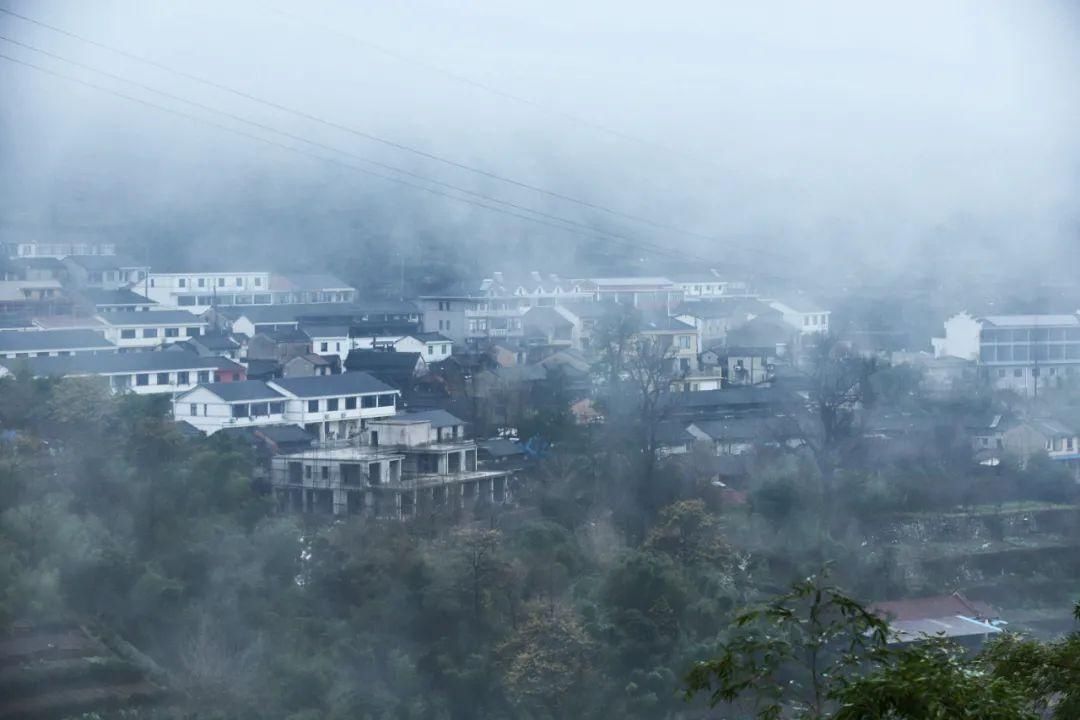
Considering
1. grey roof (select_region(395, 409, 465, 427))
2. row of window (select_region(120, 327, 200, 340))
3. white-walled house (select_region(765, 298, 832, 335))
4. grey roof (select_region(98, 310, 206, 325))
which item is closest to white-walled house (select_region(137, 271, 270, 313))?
grey roof (select_region(98, 310, 206, 325))

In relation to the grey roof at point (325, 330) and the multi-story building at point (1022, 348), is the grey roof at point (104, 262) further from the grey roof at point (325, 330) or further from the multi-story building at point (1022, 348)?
the multi-story building at point (1022, 348)

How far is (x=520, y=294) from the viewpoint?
418 inches

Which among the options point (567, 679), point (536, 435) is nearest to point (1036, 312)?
point (536, 435)

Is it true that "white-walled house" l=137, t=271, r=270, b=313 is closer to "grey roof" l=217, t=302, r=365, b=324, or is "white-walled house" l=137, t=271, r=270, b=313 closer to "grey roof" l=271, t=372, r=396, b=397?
"grey roof" l=217, t=302, r=365, b=324

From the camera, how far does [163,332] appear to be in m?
8.86

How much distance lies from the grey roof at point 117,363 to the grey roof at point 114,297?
997 millimetres

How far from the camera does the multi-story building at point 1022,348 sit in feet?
33.7

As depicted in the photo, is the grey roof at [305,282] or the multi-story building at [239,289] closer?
the multi-story building at [239,289]

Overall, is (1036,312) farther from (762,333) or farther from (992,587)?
(992,587)

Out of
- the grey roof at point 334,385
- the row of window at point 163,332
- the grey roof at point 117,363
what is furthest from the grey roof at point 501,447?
the row of window at point 163,332

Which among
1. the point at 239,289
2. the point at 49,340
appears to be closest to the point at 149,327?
the point at 49,340

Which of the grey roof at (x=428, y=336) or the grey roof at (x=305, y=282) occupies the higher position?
the grey roof at (x=305, y=282)

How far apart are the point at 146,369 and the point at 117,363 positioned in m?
0.17

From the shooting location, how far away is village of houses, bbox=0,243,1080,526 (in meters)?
7.44
